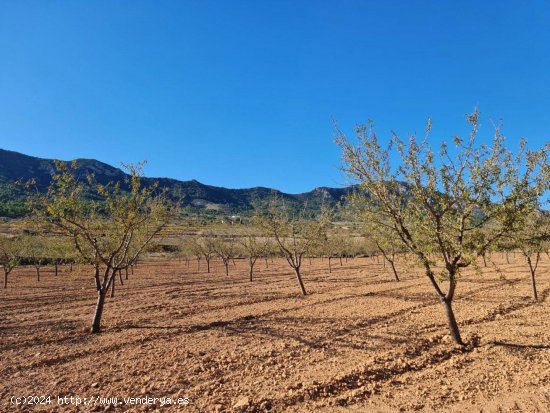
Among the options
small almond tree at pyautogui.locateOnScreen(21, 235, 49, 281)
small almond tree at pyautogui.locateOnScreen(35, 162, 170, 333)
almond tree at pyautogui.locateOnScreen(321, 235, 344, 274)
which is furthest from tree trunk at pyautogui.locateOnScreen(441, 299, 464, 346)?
small almond tree at pyautogui.locateOnScreen(21, 235, 49, 281)

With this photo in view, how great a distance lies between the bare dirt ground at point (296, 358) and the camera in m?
7.76

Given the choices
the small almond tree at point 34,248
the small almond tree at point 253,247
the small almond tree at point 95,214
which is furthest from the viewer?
the small almond tree at point 34,248

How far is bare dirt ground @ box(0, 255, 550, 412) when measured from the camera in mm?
7762

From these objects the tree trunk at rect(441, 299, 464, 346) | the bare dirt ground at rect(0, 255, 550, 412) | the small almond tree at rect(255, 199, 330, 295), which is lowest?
the bare dirt ground at rect(0, 255, 550, 412)

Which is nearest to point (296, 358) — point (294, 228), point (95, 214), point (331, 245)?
point (95, 214)

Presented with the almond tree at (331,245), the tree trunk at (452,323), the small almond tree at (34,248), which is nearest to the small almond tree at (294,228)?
the almond tree at (331,245)

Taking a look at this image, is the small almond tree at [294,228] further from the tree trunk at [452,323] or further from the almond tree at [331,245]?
the tree trunk at [452,323]

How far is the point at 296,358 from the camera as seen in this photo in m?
10.5

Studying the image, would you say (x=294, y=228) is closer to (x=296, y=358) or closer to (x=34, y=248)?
(x=296, y=358)

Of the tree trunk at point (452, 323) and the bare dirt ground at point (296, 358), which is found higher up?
the tree trunk at point (452, 323)

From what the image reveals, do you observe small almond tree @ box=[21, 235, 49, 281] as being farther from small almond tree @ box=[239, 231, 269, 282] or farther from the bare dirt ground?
the bare dirt ground

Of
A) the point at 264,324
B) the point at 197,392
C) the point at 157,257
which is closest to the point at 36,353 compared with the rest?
the point at 197,392

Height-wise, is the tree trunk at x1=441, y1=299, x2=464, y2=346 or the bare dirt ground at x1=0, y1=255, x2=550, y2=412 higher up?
the tree trunk at x1=441, y1=299, x2=464, y2=346

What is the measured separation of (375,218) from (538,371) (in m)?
5.63
